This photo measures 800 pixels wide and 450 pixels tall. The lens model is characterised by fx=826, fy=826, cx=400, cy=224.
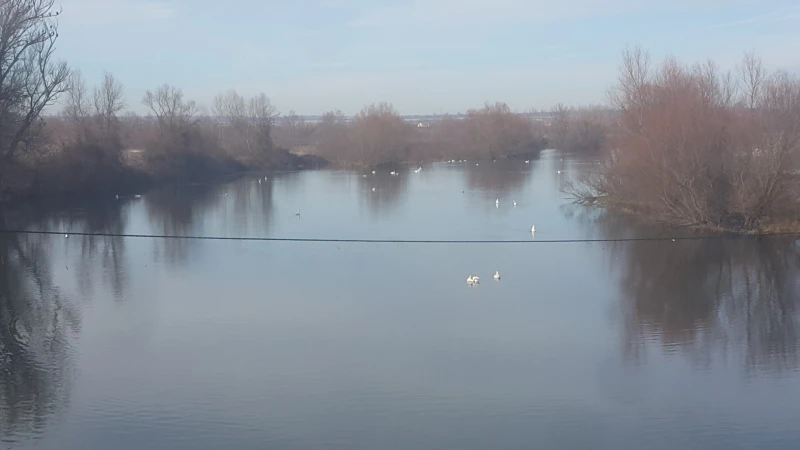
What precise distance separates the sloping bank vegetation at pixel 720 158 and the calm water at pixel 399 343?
3.11 feet

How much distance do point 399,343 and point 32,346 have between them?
3.88 meters

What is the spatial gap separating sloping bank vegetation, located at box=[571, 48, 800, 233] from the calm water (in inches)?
37.3

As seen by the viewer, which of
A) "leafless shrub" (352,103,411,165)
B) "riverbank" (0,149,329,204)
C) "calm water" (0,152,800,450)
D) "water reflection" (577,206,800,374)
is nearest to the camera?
"calm water" (0,152,800,450)

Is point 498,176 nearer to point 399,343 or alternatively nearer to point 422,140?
point 422,140

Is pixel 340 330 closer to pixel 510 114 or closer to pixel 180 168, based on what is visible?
pixel 180 168

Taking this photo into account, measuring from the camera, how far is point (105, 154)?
2566 cm

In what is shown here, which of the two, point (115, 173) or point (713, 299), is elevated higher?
point (115, 173)

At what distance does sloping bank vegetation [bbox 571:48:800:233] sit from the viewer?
15.0 metres

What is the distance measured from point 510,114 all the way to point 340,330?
3714 cm

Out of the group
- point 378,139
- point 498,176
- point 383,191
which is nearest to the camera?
point 383,191

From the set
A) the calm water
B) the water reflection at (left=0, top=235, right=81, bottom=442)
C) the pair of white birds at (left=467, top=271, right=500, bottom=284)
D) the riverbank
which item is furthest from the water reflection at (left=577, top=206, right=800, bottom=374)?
the riverbank

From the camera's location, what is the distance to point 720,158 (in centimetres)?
1560

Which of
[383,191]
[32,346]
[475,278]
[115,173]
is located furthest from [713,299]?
[115,173]

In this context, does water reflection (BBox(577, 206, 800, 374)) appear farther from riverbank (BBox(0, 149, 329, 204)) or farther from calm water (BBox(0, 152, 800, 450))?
riverbank (BBox(0, 149, 329, 204))
